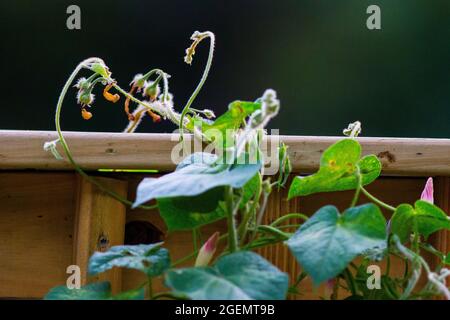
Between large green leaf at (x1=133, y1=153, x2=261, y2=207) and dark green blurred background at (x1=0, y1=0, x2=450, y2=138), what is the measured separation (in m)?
1.81

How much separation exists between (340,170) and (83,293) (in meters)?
0.17

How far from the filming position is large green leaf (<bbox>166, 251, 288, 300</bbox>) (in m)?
0.32

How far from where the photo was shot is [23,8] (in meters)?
2.32

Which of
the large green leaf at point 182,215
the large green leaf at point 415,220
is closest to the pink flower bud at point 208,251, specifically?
the large green leaf at point 182,215

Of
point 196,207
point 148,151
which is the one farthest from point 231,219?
Answer: point 148,151

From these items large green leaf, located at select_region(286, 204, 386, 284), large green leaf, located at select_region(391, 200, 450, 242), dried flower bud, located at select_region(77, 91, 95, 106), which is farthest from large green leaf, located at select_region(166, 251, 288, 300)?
→ dried flower bud, located at select_region(77, 91, 95, 106)

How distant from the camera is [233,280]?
32 centimetres

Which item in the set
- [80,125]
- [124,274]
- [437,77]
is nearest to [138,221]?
[124,274]

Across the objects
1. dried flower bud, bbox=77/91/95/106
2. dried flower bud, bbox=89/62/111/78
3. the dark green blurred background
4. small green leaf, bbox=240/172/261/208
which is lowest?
small green leaf, bbox=240/172/261/208

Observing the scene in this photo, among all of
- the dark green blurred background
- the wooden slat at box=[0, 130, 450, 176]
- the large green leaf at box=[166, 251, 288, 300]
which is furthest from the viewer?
the dark green blurred background

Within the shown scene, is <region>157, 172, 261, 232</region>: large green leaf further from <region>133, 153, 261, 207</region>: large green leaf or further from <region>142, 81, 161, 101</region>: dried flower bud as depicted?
<region>142, 81, 161, 101</region>: dried flower bud

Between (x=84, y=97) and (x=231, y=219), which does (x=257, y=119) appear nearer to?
(x=231, y=219)

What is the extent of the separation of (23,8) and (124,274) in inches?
79.6
